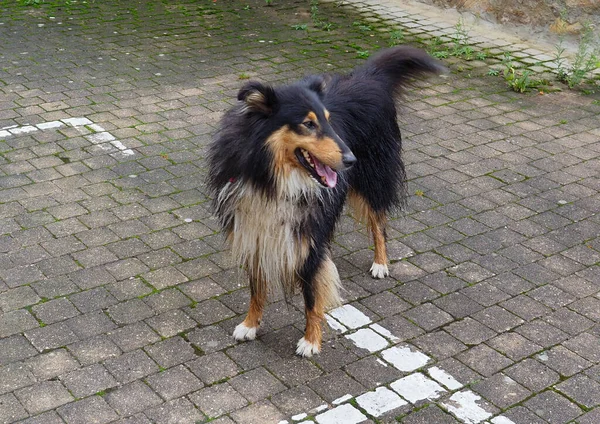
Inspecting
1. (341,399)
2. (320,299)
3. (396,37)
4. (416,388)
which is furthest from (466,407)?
(396,37)

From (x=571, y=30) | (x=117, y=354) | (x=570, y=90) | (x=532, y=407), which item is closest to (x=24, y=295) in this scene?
(x=117, y=354)

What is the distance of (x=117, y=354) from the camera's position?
4.65 metres

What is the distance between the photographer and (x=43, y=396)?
168 inches

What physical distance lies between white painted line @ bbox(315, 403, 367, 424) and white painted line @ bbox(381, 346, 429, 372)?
1.65ft

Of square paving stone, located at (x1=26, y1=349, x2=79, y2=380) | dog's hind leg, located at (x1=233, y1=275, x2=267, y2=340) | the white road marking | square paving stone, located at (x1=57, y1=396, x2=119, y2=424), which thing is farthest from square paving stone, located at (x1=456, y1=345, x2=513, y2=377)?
the white road marking

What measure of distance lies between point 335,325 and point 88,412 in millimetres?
1689

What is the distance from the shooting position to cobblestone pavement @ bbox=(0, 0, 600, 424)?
173 inches

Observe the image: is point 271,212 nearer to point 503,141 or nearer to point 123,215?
point 123,215

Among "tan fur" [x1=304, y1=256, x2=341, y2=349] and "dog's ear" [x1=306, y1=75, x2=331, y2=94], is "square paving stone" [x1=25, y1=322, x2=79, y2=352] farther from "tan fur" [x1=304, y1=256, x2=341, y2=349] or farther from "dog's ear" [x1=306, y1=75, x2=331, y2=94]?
"dog's ear" [x1=306, y1=75, x2=331, y2=94]

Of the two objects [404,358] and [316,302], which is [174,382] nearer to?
[316,302]

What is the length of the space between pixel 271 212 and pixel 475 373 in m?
1.56

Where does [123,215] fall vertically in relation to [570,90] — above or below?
below

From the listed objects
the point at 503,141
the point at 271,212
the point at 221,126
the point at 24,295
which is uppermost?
the point at 221,126

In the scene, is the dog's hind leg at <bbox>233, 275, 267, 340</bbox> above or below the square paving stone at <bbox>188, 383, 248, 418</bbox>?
above
